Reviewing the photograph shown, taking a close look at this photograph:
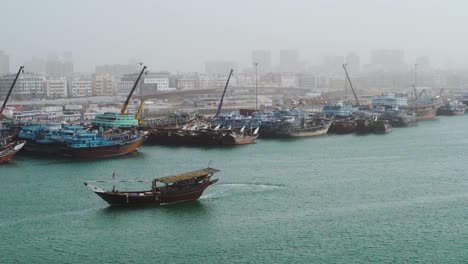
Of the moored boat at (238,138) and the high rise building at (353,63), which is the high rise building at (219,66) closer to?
the high rise building at (353,63)

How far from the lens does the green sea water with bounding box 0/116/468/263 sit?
6672mm

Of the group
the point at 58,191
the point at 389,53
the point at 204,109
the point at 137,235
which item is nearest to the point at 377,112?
the point at 204,109

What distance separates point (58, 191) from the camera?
9195mm

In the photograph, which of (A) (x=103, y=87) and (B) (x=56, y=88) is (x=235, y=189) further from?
(A) (x=103, y=87)

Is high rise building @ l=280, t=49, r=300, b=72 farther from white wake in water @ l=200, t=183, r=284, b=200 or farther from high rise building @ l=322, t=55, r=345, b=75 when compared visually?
white wake in water @ l=200, t=183, r=284, b=200

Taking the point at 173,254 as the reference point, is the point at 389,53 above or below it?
above

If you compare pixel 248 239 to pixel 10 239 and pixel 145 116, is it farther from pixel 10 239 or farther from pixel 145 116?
pixel 145 116

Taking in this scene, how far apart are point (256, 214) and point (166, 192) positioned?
1130 mm

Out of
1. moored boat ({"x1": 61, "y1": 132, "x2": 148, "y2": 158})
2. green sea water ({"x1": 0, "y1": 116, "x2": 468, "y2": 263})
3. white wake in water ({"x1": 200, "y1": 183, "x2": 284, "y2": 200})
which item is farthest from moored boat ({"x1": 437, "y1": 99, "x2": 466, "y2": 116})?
white wake in water ({"x1": 200, "y1": 183, "x2": 284, "y2": 200})

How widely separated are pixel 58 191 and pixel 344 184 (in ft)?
12.0

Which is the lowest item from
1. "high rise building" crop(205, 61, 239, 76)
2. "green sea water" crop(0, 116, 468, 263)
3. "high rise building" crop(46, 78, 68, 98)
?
"green sea water" crop(0, 116, 468, 263)

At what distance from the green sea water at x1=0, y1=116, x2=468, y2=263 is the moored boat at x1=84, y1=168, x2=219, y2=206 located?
107 mm

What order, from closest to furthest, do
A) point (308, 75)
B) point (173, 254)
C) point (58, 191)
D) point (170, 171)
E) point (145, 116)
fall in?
point (173, 254) < point (58, 191) < point (170, 171) < point (145, 116) < point (308, 75)

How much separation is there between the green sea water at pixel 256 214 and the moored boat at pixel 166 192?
107 mm
